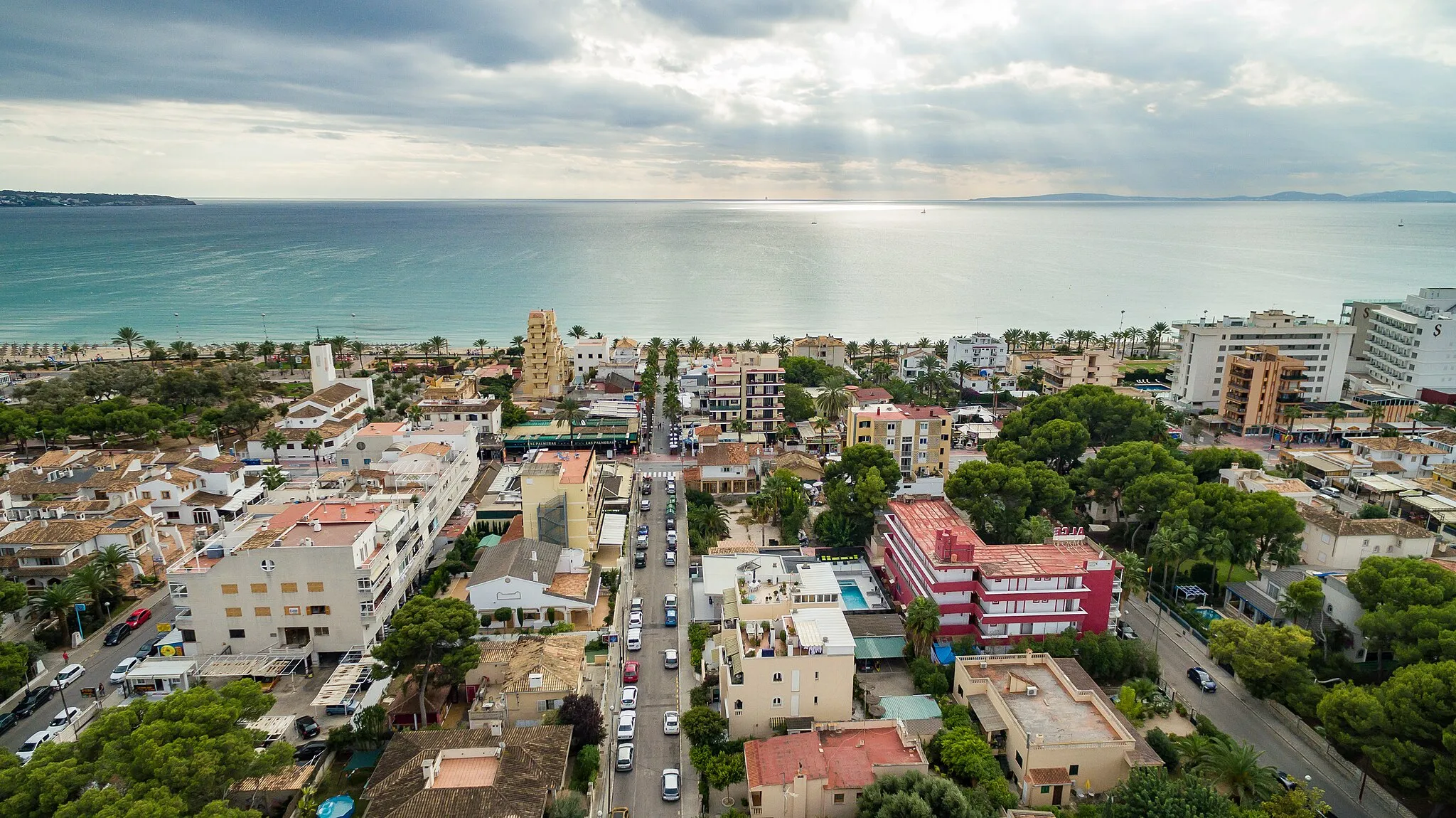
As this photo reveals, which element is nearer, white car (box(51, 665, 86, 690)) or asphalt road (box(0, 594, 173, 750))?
asphalt road (box(0, 594, 173, 750))

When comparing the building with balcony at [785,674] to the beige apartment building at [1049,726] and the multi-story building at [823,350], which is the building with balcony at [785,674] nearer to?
the beige apartment building at [1049,726]

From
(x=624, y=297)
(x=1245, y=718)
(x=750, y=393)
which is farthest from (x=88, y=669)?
(x=624, y=297)

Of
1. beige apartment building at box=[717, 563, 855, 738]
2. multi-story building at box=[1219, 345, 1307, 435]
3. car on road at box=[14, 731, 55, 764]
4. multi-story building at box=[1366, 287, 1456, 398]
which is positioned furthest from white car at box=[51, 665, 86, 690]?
multi-story building at box=[1366, 287, 1456, 398]

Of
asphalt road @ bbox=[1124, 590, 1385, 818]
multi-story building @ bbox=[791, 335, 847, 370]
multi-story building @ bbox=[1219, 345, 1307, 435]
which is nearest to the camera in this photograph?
asphalt road @ bbox=[1124, 590, 1385, 818]

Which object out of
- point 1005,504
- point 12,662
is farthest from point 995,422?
point 12,662

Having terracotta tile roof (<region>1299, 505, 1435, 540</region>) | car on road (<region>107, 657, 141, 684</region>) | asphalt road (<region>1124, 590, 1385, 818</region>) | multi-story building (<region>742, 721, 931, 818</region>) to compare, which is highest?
terracotta tile roof (<region>1299, 505, 1435, 540</region>)

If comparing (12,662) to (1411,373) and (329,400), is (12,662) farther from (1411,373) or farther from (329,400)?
(1411,373)

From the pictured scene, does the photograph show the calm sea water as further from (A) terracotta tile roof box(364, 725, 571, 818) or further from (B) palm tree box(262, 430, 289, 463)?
(A) terracotta tile roof box(364, 725, 571, 818)
